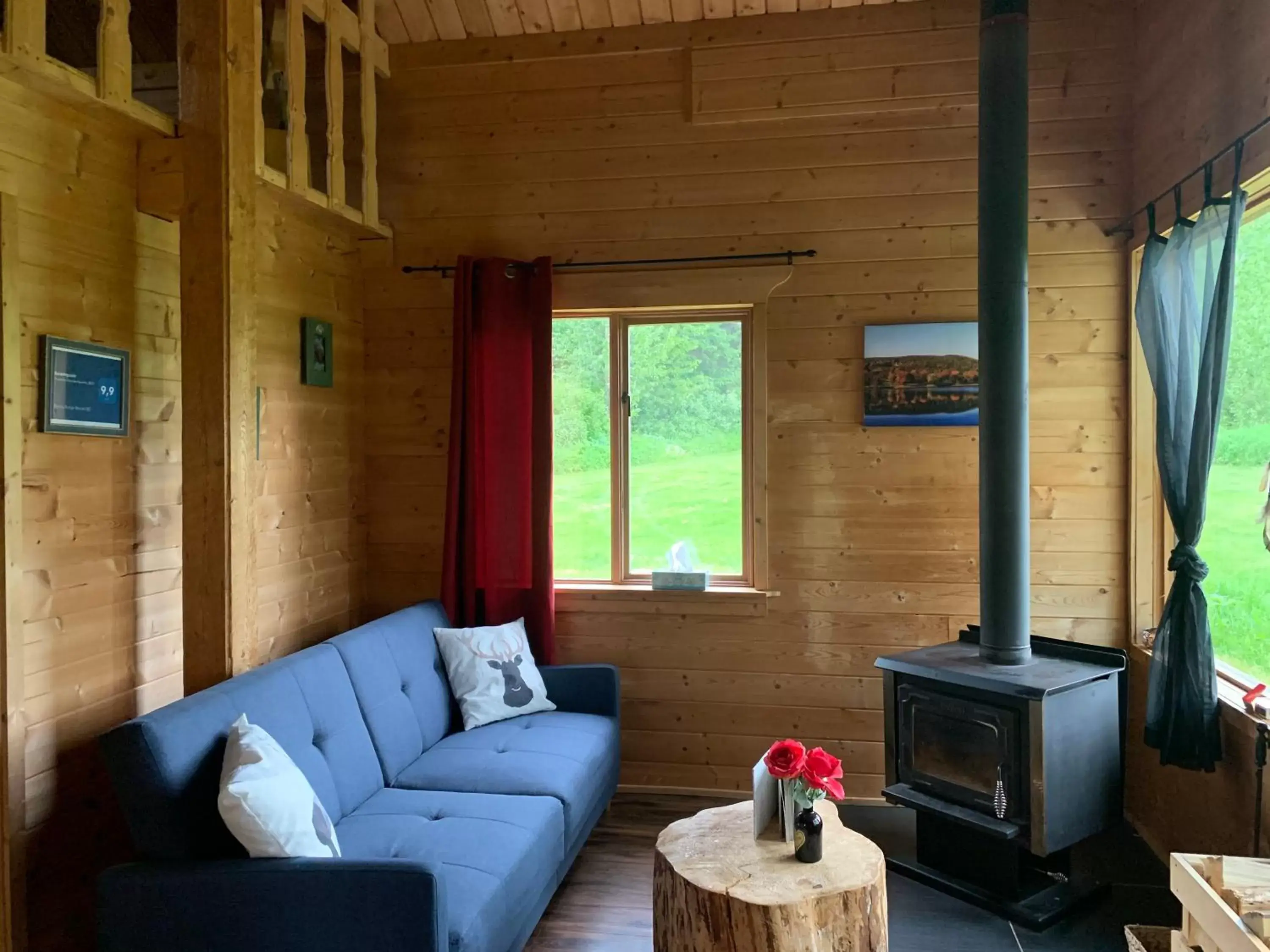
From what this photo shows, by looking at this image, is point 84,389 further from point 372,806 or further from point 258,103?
point 372,806

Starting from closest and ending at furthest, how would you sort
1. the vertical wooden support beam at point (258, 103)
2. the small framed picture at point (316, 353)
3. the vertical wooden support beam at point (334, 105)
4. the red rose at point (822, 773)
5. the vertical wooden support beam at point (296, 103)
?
1. the red rose at point (822, 773)
2. the vertical wooden support beam at point (258, 103)
3. the vertical wooden support beam at point (296, 103)
4. the vertical wooden support beam at point (334, 105)
5. the small framed picture at point (316, 353)

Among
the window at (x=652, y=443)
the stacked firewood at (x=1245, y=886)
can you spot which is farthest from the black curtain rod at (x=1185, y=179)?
the stacked firewood at (x=1245, y=886)

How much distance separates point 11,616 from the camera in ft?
7.37

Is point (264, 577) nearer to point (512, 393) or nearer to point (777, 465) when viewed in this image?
point (512, 393)

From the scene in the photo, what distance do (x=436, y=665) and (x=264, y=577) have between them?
28.1 inches

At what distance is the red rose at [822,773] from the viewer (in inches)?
86.8

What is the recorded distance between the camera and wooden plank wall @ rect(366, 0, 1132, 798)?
3.47 metres

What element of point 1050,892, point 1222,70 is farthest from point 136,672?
point 1222,70

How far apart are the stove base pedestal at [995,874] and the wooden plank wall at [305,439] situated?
2.34 m

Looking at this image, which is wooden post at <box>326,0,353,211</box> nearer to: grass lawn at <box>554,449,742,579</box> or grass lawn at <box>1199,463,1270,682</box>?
grass lawn at <box>554,449,742,579</box>

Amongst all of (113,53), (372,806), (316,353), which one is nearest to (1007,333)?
(372,806)

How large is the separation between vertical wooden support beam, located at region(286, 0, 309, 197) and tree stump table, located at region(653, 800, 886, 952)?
2534mm

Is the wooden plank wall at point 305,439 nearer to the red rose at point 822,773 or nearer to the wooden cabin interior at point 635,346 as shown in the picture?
the wooden cabin interior at point 635,346

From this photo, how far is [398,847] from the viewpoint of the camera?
2.28m
